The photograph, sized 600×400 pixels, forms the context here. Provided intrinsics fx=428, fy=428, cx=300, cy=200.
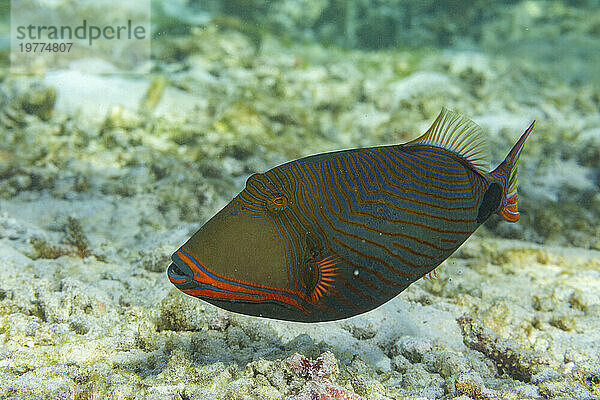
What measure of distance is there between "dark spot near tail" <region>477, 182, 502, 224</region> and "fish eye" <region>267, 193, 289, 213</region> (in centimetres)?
83

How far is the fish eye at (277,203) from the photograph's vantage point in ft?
5.08

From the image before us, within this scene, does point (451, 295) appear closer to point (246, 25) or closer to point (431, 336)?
point (431, 336)

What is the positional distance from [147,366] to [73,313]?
0.71 m

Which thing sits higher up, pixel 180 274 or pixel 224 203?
pixel 180 274

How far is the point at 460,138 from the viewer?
187 centimetres

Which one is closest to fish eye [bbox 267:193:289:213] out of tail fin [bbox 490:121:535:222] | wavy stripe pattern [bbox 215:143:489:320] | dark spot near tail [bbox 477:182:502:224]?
wavy stripe pattern [bbox 215:143:489:320]

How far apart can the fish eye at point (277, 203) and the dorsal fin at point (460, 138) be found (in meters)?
0.70

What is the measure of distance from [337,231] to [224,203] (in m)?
2.90

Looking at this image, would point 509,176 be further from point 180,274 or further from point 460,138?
point 180,274

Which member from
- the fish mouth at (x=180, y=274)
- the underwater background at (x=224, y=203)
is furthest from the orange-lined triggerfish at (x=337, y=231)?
the underwater background at (x=224, y=203)

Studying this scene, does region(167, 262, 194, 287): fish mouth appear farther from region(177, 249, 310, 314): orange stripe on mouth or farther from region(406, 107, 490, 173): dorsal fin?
region(406, 107, 490, 173): dorsal fin

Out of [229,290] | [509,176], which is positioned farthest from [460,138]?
[229,290]

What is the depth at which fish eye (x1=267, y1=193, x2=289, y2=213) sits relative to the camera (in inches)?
61.0

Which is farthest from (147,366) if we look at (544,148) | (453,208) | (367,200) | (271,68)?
(271,68)
